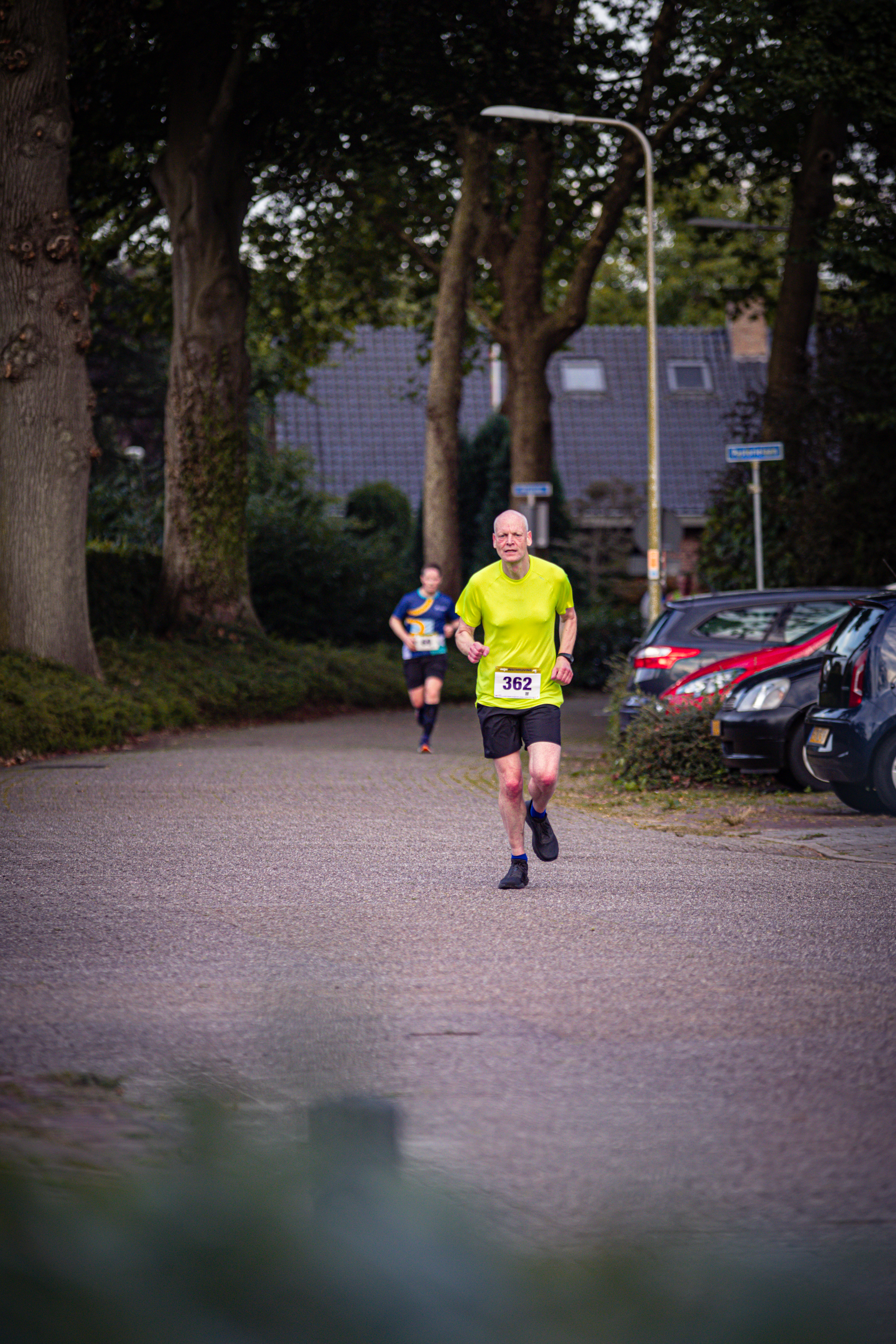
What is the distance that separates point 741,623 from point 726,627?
0.45ft

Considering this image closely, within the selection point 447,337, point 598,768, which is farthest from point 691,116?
point 598,768

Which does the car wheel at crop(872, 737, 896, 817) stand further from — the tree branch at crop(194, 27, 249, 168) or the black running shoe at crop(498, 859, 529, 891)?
the tree branch at crop(194, 27, 249, 168)

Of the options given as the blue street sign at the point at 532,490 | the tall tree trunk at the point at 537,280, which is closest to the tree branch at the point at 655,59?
the tall tree trunk at the point at 537,280

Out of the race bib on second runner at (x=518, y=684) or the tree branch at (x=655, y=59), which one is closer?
the race bib on second runner at (x=518, y=684)

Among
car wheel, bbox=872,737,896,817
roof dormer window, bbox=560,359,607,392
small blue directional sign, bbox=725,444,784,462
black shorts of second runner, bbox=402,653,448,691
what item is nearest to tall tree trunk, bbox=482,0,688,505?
small blue directional sign, bbox=725,444,784,462

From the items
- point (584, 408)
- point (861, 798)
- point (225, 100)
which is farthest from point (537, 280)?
point (584, 408)

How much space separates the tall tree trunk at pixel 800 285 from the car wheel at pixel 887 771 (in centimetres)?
1429

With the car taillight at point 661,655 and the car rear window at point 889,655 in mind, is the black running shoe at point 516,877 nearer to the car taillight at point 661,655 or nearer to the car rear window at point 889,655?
the car rear window at point 889,655

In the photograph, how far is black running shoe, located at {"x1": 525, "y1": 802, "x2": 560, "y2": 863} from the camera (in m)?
8.92

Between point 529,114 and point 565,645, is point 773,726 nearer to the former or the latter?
point 565,645

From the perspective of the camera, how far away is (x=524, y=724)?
865 cm

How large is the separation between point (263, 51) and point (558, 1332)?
24.2 metres

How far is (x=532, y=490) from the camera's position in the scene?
1029 inches

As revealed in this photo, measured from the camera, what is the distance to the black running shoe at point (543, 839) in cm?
892
